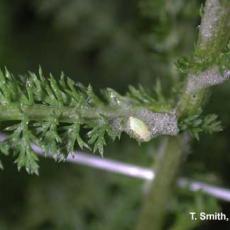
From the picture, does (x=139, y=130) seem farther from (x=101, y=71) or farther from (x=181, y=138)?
(x=101, y=71)

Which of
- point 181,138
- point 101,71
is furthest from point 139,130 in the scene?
point 101,71

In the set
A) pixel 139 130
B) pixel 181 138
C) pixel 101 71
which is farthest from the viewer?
pixel 101 71

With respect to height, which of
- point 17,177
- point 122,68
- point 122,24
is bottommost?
point 17,177

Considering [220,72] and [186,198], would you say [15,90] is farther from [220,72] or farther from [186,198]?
[186,198]

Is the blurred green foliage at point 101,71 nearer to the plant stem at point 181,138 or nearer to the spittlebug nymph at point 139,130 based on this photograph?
the plant stem at point 181,138

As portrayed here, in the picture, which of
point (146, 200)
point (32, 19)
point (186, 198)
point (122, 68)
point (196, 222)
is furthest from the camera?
point (32, 19)

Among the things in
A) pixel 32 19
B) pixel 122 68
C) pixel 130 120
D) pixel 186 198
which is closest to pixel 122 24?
pixel 122 68
